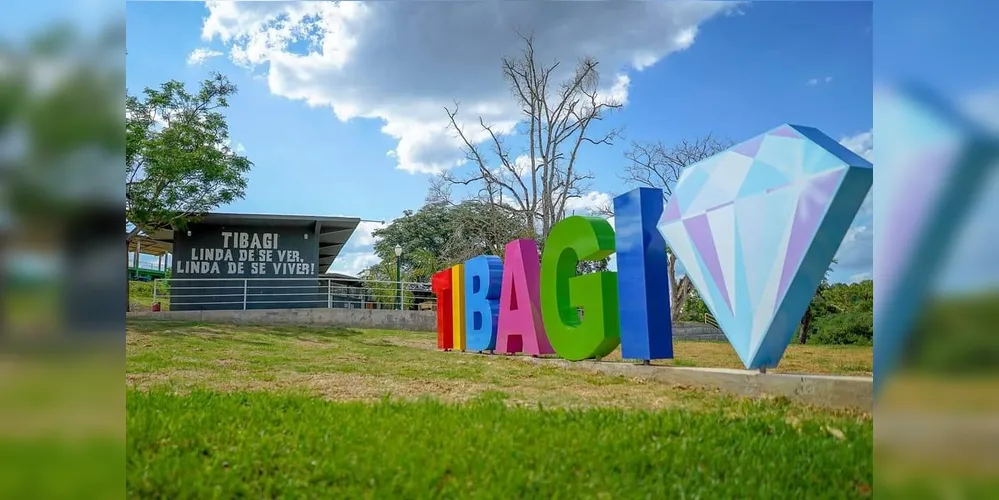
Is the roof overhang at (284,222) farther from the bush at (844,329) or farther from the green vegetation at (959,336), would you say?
the green vegetation at (959,336)

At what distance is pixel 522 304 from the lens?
7.93m

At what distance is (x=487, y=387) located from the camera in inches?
206

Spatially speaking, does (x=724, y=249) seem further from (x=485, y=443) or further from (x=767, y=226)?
(x=485, y=443)

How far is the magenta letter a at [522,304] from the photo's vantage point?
7.68m

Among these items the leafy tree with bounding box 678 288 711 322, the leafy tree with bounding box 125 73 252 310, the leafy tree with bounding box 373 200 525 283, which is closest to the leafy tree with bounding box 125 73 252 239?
the leafy tree with bounding box 125 73 252 310

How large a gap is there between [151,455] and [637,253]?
4143 mm

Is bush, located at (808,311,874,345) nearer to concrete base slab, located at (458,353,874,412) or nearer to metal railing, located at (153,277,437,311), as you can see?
concrete base slab, located at (458,353,874,412)

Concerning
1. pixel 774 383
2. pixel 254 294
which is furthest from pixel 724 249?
pixel 254 294

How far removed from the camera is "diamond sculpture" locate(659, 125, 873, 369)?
12.8 feet

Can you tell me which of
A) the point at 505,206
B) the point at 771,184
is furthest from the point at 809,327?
the point at 771,184

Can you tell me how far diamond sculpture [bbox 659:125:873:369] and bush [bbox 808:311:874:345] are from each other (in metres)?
8.66

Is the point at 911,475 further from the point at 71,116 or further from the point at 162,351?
the point at 162,351

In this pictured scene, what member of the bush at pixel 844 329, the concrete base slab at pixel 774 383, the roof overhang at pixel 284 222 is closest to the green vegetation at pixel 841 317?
the bush at pixel 844 329

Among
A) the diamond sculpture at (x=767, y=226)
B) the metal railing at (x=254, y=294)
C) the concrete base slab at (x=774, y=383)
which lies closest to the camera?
the concrete base slab at (x=774, y=383)
